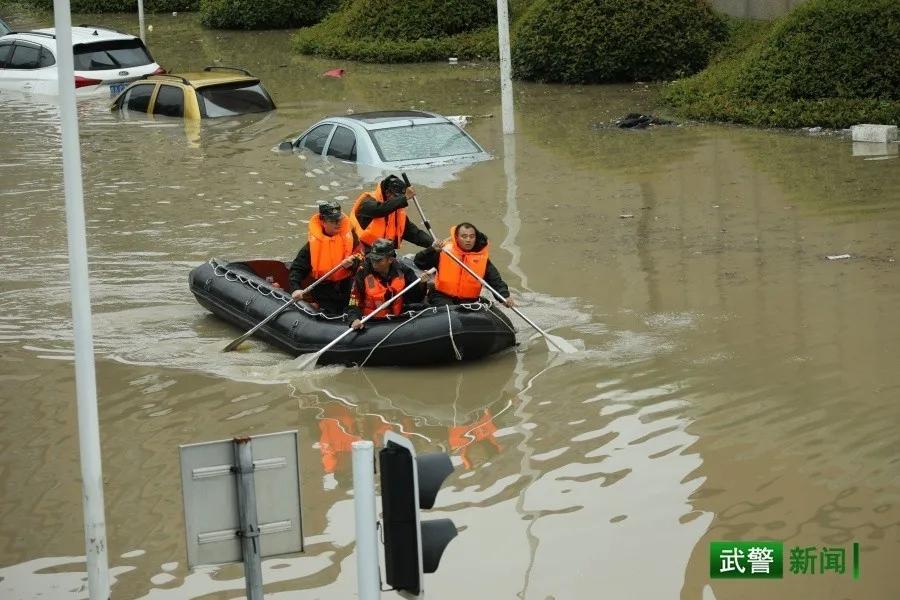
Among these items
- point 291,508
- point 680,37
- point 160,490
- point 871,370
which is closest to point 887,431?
point 871,370

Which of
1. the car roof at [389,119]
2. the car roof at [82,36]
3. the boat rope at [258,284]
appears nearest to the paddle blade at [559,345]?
the boat rope at [258,284]

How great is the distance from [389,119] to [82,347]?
1330cm

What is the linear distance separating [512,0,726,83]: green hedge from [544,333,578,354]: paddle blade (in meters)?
15.2

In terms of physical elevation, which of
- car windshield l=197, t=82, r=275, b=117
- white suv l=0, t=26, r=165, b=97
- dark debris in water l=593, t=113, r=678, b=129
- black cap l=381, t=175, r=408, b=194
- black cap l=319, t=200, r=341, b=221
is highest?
white suv l=0, t=26, r=165, b=97

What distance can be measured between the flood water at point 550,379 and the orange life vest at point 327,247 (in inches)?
36.5

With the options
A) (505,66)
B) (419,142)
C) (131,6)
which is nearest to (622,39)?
(505,66)

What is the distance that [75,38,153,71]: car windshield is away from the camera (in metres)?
27.0

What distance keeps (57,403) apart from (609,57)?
56.7ft

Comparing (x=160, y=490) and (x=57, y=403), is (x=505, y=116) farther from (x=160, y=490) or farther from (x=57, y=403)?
(x=160, y=490)

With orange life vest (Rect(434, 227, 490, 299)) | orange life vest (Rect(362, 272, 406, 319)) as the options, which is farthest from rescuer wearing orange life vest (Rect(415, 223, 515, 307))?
orange life vest (Rect(362, 272, 406, 319))

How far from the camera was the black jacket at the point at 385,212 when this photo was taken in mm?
13781

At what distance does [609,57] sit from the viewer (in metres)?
27.1

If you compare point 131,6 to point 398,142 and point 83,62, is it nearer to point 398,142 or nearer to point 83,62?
point 83,62

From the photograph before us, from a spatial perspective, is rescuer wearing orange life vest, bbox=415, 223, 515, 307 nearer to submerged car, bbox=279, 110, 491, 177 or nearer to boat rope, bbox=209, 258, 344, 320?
boat rope, bbox=209, 258, 344, 320
